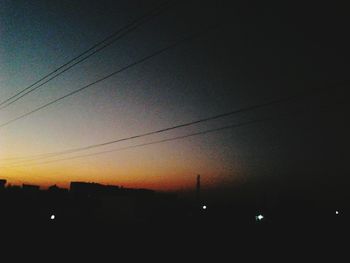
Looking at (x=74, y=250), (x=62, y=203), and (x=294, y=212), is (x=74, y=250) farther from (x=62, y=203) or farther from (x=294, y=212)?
(x=294, y=212)

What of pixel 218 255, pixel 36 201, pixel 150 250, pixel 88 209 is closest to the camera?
pixel 218 255

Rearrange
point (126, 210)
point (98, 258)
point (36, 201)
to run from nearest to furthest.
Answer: point (98, 258) < point (126, 210) < point (36, 201)

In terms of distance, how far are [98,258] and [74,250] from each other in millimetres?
2949

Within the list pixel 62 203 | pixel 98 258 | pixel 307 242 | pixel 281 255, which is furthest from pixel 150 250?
pixel 62 203

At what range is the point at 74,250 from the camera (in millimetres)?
22047

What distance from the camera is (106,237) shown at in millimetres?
30156

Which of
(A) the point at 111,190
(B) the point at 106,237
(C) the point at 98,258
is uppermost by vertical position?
(A) the point at 111,190

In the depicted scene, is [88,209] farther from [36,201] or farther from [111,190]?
[111,190]

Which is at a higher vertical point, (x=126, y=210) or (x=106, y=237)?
(x=126, y=210)

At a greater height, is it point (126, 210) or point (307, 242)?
point (126, 210)

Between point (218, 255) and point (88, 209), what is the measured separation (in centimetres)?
4058

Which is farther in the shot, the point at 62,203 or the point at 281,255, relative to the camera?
the point at 62,203

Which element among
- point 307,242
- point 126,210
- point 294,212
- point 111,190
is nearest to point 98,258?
point 307,242

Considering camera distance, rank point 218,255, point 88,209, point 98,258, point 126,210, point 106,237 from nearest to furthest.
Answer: point 98,258 → point 218,255 → point 106,237 → point 126,210 → point 88,209
